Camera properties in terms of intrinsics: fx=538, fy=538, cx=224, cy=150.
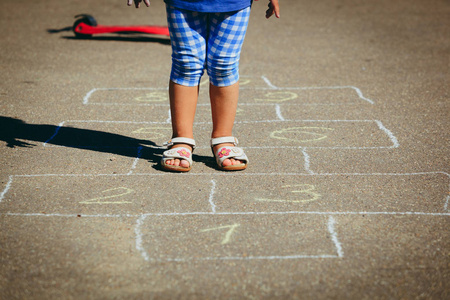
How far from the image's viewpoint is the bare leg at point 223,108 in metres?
3.62

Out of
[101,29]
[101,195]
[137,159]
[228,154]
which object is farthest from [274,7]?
[101,29]

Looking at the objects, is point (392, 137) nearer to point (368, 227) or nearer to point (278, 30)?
Answer: point (368, 227)

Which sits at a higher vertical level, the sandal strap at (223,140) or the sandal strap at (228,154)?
the sandal strap at (223,140)

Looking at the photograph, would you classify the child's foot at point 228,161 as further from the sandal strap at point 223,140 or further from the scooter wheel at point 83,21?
the scooter wheel at point 83,21

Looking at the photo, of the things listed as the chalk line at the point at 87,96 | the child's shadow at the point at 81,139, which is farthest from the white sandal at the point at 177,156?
the chalk line at the point at 87,96

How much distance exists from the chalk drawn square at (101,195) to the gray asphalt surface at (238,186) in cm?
1

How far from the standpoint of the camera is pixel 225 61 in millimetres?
3514

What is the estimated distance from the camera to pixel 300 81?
595 centimetres

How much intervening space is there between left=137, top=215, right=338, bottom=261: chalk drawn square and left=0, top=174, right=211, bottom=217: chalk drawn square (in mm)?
164

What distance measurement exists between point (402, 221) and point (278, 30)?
6.30m

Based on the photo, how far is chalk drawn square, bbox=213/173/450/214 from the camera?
3.17m

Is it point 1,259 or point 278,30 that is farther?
point 278,30

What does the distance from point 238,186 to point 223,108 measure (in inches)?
22.2

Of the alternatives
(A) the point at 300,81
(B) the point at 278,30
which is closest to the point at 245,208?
(A) the point at 300,81
